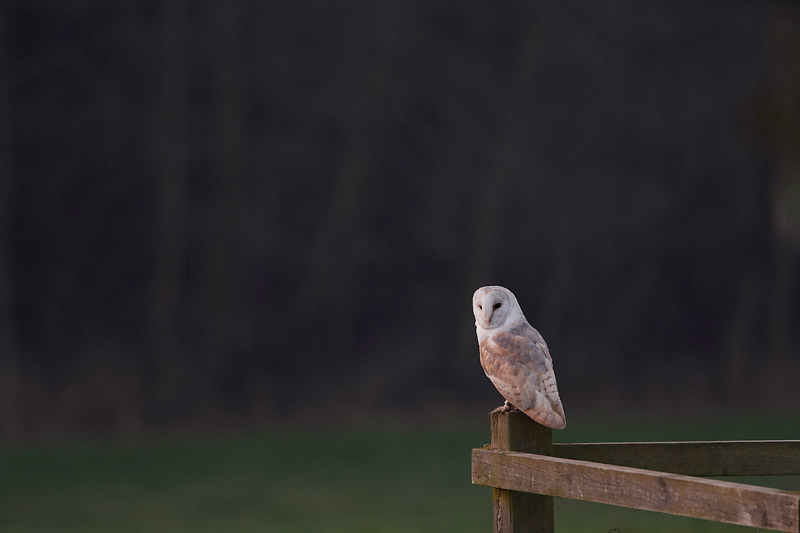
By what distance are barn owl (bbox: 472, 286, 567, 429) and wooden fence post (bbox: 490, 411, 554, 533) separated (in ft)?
0.20

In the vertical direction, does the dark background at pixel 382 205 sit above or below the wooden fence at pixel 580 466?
above

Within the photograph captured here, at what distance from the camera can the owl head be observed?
3.68 m

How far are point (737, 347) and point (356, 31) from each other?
17.1 ft

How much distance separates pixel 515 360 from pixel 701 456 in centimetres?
64

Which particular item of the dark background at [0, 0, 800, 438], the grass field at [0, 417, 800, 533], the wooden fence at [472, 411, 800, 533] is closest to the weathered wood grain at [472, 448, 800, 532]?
the wooden fence at [472, 411, 800, 533]

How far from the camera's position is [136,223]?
11.0 metres

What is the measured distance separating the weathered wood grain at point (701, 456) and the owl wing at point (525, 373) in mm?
157

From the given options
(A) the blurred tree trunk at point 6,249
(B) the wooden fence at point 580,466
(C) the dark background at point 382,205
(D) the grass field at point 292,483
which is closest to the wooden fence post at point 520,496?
(B) the wooden fence at point 580,466

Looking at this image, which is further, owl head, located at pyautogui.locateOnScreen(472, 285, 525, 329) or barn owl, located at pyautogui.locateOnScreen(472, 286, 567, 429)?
owl head, located at pyautogui.locateOnScreen(472, 285, 525, 329)

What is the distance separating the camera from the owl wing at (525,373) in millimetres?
3217

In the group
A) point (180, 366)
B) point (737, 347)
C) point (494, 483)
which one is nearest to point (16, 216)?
point (180, 366)

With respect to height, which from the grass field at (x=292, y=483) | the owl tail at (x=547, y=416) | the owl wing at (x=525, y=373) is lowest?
the grass field at (x=292, y=483)

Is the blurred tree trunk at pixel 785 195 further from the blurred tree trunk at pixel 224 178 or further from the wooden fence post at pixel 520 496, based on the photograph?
the wooden fence post at pixel 520 496

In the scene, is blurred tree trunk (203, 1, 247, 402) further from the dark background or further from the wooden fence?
the wooden fence
